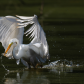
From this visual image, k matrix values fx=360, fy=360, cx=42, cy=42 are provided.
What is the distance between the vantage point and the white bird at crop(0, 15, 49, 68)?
7887mm

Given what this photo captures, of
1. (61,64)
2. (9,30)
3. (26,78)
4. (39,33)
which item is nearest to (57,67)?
(61,64)

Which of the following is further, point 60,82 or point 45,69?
point 45,69

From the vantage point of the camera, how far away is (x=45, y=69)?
815cm

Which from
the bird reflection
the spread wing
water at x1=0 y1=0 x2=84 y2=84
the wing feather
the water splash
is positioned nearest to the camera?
the bird reflection

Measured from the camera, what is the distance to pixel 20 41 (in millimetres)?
8453

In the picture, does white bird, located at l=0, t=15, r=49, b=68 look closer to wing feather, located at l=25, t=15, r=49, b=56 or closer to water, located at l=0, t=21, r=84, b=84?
wing feather, located at l=25, t=15, r=49, b=56

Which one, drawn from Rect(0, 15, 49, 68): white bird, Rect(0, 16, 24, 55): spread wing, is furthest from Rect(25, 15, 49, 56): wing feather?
Rect(0, 16, 24, 55): spread wing

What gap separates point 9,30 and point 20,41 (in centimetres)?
36

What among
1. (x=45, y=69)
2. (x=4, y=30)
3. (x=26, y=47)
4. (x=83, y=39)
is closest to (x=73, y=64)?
(x=45, y=69)

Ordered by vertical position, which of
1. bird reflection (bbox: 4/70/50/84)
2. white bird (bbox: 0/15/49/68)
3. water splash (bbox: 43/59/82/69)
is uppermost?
white bird (bbox: 0/15/49/68)

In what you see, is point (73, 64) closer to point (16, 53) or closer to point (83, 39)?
point (16, 53)

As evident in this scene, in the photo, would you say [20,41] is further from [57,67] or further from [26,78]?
[26,78]

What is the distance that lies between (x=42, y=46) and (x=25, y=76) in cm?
88

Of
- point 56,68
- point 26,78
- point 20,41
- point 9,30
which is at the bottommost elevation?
point 26,78
